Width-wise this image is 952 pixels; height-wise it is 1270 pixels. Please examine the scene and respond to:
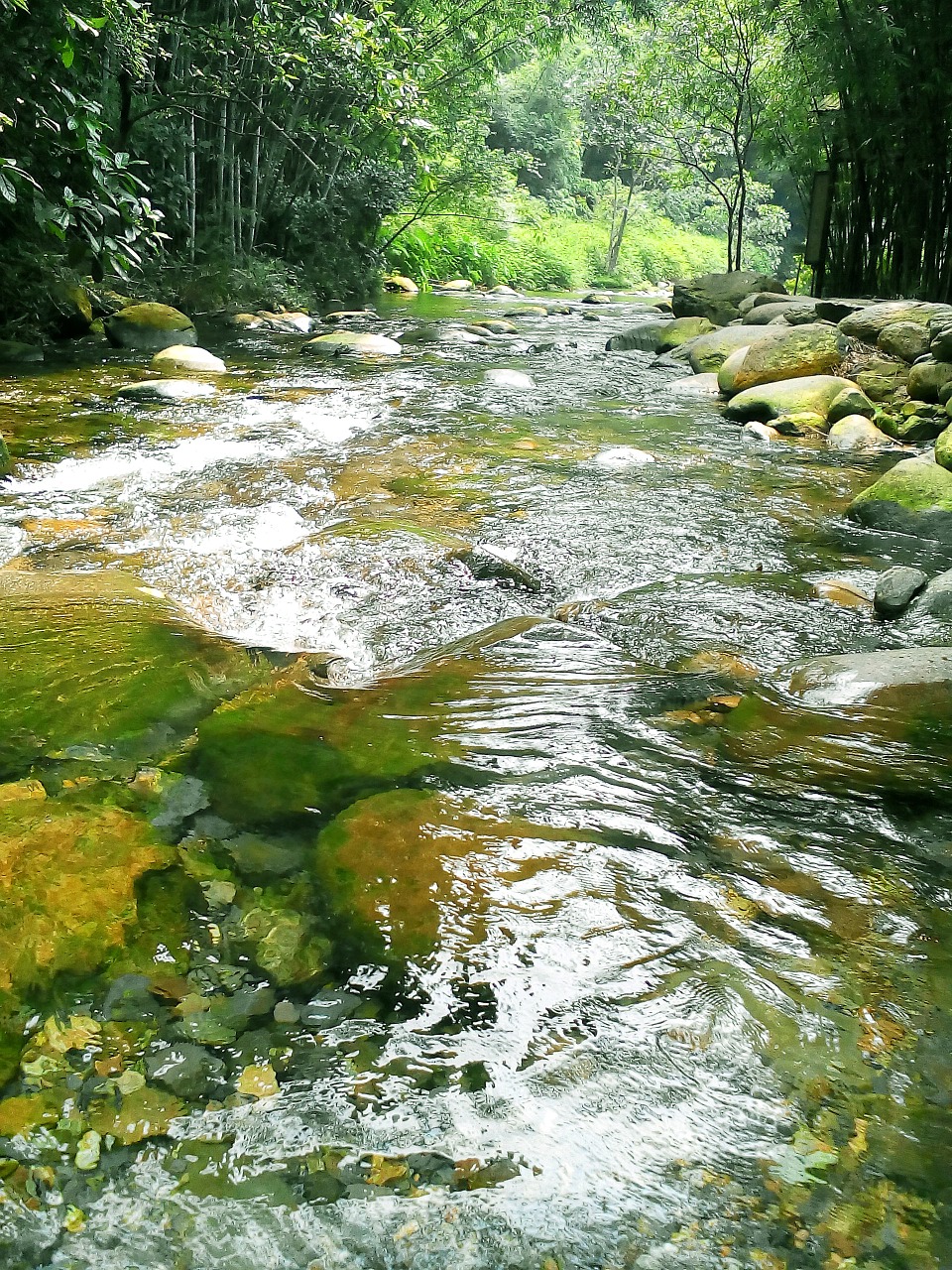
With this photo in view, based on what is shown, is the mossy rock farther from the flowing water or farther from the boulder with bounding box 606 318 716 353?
the boulder with bounding box 606 318 716 353

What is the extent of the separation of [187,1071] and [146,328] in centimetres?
923

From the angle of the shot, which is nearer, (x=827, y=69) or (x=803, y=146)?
(x=827, y=69)

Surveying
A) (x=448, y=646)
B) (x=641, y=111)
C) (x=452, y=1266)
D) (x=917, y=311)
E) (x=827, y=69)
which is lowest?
(x=452, y=1266)

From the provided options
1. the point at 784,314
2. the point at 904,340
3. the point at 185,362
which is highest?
the point at 784,314

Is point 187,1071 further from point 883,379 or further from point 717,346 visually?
point 717,346

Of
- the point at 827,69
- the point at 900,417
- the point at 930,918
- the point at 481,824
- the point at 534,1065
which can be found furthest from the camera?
the point at 827,69

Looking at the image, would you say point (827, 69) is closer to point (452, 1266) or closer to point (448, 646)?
point (448, 646)

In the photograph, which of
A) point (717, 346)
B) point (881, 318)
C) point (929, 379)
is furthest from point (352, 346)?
point (929, 379)

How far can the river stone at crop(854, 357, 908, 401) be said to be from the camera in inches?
267

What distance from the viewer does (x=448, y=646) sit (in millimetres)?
2959

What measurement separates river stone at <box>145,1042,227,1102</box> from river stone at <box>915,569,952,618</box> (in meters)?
2.93

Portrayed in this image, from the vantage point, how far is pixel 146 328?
9.13m

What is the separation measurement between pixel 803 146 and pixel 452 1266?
14.3m

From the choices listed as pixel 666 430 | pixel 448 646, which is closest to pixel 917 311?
pixel 666 430
